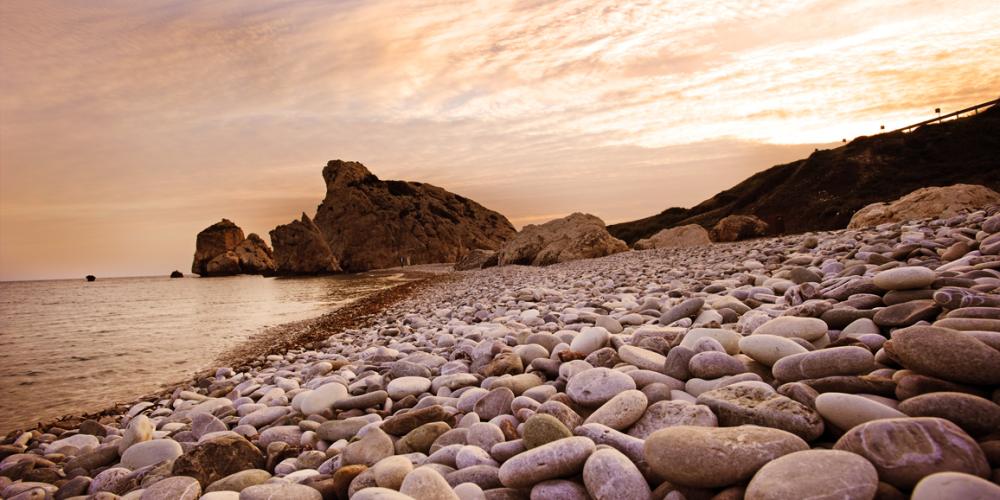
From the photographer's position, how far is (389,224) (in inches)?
3219

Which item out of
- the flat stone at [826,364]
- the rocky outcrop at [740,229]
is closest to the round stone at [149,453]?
the flat stone at [826,364]

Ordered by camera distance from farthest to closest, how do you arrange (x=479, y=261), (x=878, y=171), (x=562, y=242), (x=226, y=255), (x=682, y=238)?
(x=226, y=255) → (x=479, y=261) → (x=878, y=171) → (x=562, y=242) → (x=682, y=238)

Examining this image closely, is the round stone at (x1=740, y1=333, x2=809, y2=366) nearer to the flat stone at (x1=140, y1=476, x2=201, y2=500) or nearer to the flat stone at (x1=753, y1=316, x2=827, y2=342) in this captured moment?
the flat stone at (x1=753, y1=316, x2=827, y2=342)

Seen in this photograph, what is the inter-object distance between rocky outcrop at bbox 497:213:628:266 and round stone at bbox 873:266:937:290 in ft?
61.8

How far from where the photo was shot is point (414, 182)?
4134 inches

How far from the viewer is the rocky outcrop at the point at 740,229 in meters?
20.4

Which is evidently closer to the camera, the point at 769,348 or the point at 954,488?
the point at 954,488

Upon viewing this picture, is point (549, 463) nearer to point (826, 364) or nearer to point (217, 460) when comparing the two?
point (826, 364)

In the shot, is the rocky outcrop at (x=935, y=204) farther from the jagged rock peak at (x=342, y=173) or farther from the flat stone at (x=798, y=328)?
the jagged rock peak at (x=342, y=173)

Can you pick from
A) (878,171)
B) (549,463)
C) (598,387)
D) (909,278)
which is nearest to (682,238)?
(909,278)

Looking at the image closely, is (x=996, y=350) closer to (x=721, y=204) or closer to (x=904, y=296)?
(x=904, y=296)

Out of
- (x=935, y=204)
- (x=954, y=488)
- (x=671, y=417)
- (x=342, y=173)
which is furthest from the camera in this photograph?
(x=342, y=173)

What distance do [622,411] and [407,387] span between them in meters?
1.75

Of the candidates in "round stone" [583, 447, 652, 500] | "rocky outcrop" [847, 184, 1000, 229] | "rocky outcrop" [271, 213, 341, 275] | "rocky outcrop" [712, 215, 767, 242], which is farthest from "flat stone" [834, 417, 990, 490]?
"rocky outcrop" [271, 213, 341, 275]
